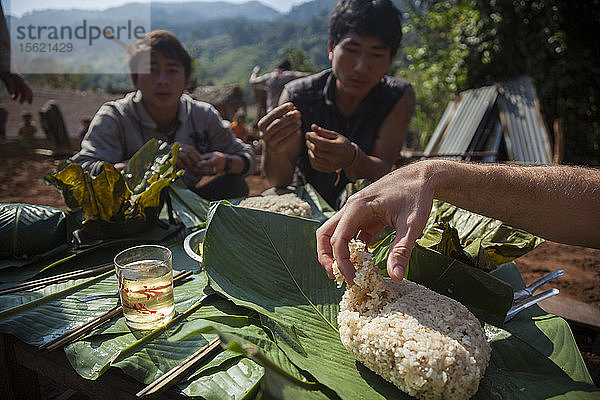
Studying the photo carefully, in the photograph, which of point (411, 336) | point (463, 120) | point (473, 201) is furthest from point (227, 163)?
point (463, 120)

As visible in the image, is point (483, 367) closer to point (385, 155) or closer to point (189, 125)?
point (385, 155)

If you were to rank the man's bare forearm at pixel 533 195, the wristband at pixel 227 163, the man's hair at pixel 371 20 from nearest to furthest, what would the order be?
the man's bare forearm at pixel 533 195, the man's hair at pixel 371 20, the wristband at pixel 227 163

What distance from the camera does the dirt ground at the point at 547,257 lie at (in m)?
2.15

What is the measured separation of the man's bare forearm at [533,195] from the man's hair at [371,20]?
162cm

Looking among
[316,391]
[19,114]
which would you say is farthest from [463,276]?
[19,114]

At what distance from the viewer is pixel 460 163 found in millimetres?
1102

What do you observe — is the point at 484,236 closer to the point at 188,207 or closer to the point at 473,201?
the point at 473,201

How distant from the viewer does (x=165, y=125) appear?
10.1ft

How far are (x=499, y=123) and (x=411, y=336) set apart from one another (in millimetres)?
7358

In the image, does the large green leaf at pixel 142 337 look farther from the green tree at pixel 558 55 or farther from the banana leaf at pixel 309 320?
the green tree at pixel 558 55

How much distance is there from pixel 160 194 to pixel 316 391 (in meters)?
1.24

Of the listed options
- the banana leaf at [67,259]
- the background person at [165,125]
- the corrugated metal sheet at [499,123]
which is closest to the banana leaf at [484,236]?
the banana leaf at [67,259]

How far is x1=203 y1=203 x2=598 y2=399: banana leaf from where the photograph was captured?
866 mm

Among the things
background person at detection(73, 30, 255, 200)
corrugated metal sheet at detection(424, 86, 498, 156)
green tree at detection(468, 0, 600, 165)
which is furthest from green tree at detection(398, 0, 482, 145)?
background person at detection(73, 30, 255, 200)
